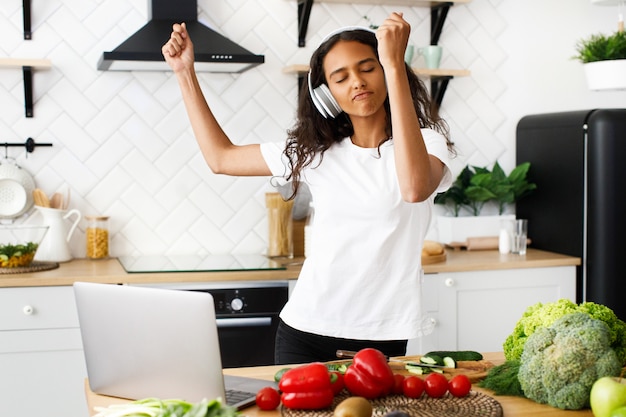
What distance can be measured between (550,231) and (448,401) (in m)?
2.48

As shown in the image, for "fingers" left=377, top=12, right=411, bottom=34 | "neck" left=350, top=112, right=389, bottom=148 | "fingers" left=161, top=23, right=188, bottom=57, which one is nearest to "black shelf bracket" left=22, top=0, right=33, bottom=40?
"fingers" left=161, top=23, right=188, bottom=57

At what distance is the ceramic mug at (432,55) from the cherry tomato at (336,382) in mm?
2555

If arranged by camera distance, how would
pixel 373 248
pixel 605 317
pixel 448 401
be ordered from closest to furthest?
1. pixel 448 401
2. pixel 605 317
3. pixel 373 248

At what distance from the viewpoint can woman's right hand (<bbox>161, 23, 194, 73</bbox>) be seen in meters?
2.32

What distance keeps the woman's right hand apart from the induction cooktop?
3.95ft

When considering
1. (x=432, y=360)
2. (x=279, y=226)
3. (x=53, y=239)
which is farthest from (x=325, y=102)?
(x=53, y=239)

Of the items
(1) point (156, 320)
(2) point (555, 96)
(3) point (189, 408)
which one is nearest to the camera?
(3) point (189, 408)

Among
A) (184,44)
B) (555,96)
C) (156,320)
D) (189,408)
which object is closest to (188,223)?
(184,44)

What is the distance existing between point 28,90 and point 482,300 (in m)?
2.19

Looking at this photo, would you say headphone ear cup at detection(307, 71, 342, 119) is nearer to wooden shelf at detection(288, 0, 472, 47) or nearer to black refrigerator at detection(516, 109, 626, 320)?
wooden shelf at detection(288, 0, 472, 47)

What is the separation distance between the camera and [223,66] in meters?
3.68

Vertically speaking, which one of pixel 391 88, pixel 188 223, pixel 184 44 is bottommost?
pixel 188 223

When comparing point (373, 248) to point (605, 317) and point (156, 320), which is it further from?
point (156, 320)

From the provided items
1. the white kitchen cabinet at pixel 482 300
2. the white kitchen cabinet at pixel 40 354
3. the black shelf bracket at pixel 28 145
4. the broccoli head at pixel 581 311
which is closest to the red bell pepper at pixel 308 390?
the broccoli head at pixel 581 311
